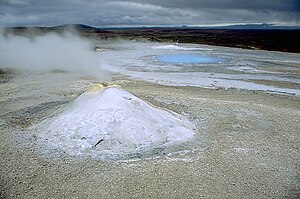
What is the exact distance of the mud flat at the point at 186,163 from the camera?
521cm

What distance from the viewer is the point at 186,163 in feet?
20.0

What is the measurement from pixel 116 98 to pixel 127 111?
513 millimetres

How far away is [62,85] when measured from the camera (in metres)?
12.7

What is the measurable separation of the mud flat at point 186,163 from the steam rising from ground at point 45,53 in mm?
7834

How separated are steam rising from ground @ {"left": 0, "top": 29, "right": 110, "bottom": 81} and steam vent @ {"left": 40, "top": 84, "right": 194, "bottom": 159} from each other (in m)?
9.39

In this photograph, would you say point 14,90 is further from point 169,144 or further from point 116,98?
point 169,144

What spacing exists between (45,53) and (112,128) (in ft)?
44.8

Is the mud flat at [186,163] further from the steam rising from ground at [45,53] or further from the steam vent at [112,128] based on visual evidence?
the steam rising from ground at [45,53]

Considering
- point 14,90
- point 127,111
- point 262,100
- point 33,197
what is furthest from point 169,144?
point 14,90

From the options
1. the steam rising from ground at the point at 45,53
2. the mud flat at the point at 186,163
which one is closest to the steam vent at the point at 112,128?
the mud flat at the point at 186,163

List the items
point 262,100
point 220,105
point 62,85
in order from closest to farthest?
point 220,105
point 262,100
point 62,85

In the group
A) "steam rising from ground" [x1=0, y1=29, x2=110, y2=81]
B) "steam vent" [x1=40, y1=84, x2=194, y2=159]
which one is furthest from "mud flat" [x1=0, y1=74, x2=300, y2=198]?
"steam rising from ground" [x1=0, y1=29, x2=110, y2=81]

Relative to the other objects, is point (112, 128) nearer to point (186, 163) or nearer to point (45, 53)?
point (186, 163)

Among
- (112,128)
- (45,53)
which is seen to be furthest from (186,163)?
(45,53)
